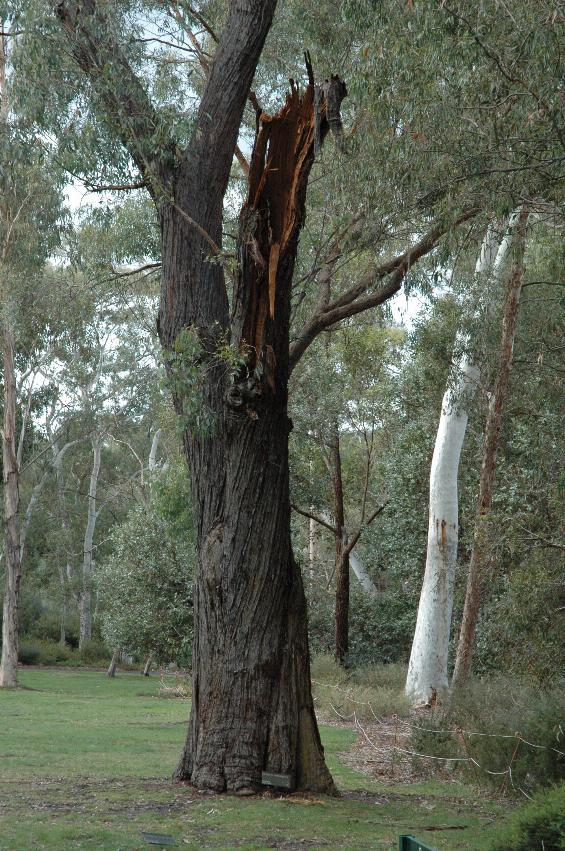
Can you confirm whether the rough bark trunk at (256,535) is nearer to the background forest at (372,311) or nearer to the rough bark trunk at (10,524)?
the background forest at (372,311)

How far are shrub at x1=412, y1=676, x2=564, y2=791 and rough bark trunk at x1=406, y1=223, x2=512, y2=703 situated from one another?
5209mm

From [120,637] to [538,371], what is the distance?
1222cm

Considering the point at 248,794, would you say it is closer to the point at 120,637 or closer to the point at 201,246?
the point at 201,246

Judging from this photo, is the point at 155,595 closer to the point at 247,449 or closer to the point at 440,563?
the point at 440,563

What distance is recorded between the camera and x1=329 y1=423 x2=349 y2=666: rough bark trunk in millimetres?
20312

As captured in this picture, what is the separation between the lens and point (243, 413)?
26.6ft

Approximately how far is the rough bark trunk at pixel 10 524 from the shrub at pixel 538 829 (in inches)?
856

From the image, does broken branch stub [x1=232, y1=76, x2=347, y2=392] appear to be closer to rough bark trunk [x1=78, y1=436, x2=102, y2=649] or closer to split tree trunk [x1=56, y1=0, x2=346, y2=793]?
split tree trunk [x1=56, y1=0, x2=346, y2=793]

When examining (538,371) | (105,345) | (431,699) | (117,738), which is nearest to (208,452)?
(117,738)

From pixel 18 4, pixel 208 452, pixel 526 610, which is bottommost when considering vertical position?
pixel 526 610

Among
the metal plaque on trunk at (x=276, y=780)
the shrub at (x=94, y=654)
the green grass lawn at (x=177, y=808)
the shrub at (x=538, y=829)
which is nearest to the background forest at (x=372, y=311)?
the green grass lawn at (x=177, y=808)

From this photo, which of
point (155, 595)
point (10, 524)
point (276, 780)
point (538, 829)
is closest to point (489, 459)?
point (276, 780)

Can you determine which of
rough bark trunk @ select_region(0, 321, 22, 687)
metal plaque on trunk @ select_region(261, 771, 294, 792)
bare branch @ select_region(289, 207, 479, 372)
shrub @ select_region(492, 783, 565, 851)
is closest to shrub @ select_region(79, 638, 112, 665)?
rough bark trunk @ select_region(0, 321, 22, 687)

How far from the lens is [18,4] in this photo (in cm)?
1014
